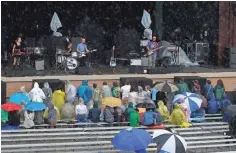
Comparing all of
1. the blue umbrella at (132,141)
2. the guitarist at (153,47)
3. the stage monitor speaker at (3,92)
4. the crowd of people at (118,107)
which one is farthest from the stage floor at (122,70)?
the blue umbrella at (132,141)

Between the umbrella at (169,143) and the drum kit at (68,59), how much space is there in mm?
10466

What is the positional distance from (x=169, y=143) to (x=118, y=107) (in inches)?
170

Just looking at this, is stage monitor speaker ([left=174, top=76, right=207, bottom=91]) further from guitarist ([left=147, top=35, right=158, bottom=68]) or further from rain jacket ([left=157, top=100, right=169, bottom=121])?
rain jacket ([left=157, top=100, right=169, bottom=121])

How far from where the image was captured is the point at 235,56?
26609mm

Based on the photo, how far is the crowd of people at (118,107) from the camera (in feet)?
58.1

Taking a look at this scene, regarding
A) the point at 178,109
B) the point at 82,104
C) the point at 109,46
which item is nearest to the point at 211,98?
the point at 178,109

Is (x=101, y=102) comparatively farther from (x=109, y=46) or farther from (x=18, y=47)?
(x=109, y=46)

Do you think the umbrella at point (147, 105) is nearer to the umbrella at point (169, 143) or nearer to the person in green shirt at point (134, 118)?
the person in green shirt at point (134, 118)

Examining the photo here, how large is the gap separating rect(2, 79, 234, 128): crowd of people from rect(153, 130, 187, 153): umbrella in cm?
305

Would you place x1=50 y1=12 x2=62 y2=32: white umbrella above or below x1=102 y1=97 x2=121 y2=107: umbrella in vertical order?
above

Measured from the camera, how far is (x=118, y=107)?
18.3 m

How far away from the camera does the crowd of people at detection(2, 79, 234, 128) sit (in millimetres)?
17703

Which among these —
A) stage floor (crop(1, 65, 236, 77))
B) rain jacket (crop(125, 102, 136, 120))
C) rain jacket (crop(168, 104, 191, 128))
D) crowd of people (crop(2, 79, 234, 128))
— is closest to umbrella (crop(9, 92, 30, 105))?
crowd of people (crop(2, 79, 234, 128))

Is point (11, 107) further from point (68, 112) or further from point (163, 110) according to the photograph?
point (163, 110)
